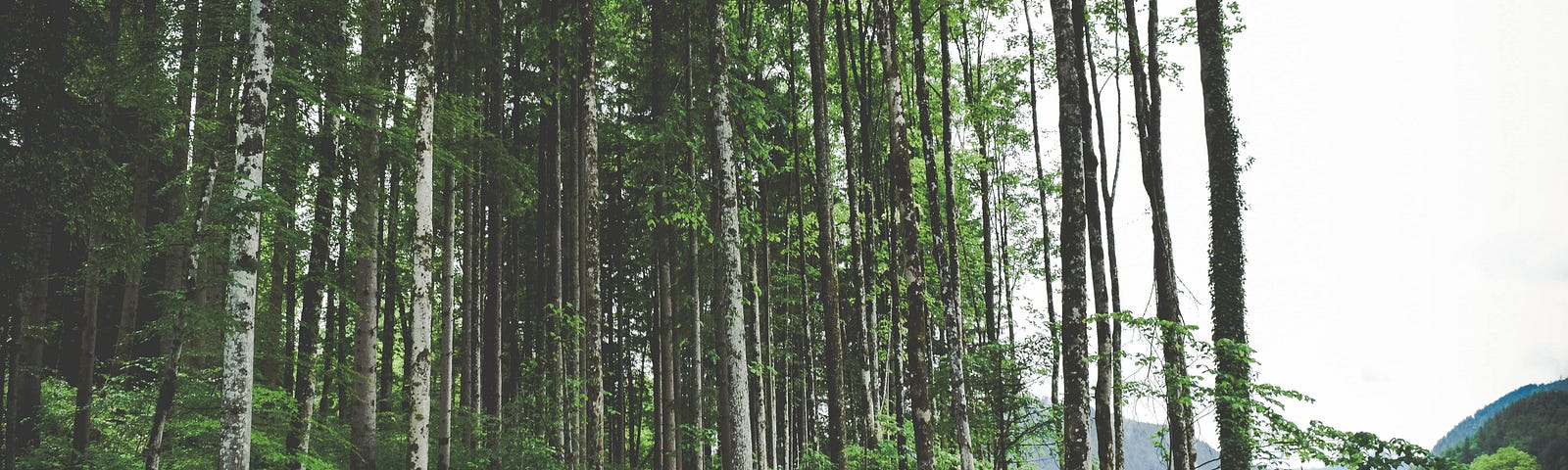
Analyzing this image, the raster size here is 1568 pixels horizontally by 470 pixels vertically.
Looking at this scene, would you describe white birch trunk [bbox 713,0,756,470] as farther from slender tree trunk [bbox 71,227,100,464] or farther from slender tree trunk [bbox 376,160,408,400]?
slender tree trunk [bbox 71,227,100,464]

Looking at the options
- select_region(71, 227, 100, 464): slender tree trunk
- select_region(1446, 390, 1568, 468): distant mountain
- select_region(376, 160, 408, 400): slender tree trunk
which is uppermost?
select_region(376, 160, 408, 400): slender tree trunk

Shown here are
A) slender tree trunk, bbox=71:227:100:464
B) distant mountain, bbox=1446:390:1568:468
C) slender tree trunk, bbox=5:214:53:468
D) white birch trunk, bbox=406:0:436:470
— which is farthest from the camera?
distant mountain, bbox=1446:390:1568:468

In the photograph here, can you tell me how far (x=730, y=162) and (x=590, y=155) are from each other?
77.3 inches

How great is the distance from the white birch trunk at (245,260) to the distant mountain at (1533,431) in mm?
51330

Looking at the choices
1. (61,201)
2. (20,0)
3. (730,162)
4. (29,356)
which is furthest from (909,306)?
(29,356)

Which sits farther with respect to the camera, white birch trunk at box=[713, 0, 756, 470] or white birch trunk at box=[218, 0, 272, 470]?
white birch trunk at box=[713, 0, 756, 470]

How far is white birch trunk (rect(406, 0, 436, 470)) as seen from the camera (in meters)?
7.99

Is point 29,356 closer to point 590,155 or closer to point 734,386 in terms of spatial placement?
point 590,155

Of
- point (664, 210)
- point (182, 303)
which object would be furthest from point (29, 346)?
point (664, 210)

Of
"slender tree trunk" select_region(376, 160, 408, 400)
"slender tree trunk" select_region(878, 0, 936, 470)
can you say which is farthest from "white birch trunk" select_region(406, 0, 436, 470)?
"slender tree trunk" select_region(878, 0, 936, 470)

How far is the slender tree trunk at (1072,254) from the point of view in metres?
7.14

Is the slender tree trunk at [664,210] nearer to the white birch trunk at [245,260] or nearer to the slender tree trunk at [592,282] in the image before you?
the slender tree trunk at [592,282]

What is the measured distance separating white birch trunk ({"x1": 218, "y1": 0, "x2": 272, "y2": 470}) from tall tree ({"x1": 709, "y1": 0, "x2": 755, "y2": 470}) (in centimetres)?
520

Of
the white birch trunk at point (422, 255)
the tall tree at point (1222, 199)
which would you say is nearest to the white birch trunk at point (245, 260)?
the white birch trunk at point (422, 255)
